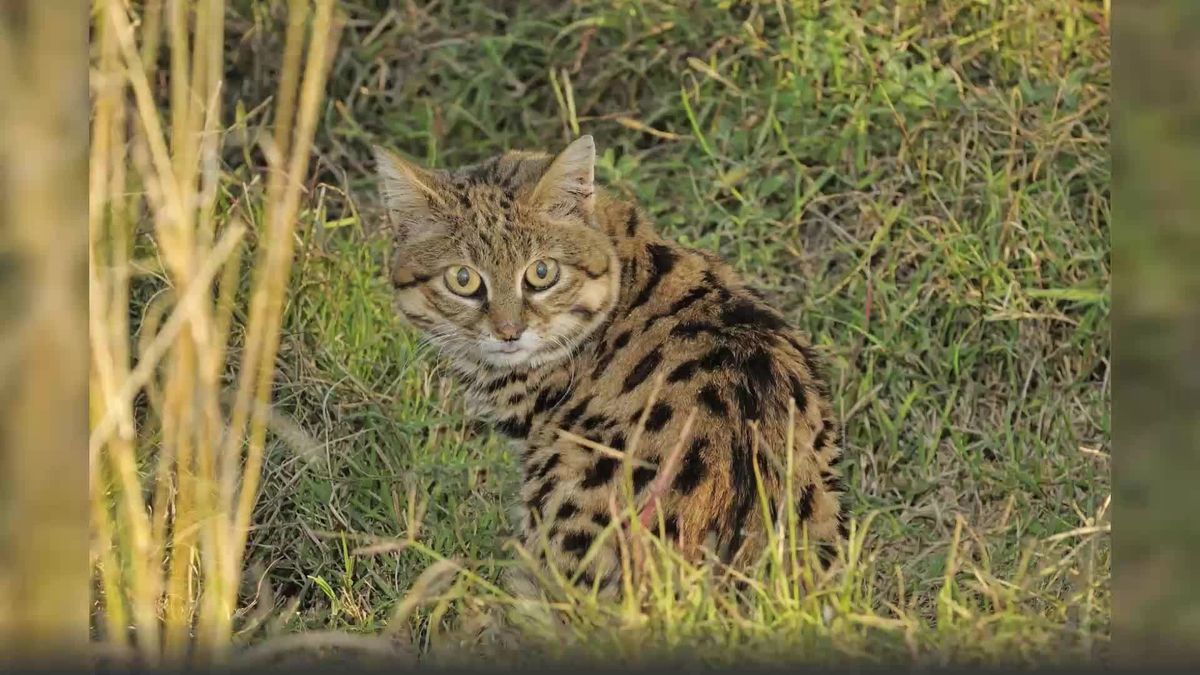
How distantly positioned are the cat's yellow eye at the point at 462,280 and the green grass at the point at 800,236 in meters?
0.58

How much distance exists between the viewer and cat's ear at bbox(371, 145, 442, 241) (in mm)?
4203

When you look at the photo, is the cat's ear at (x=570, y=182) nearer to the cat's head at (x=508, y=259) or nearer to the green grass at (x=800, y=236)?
the cat's head at (x=508, y=259)

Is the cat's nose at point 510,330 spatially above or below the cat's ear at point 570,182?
below

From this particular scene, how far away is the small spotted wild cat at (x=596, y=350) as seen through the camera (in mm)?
3398

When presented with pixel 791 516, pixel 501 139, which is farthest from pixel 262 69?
pixel 791 516

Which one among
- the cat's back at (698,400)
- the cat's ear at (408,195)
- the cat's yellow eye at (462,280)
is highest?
the cat's ear at (408,195)

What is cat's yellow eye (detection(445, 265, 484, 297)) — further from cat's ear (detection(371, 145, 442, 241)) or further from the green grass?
A: the green grass
